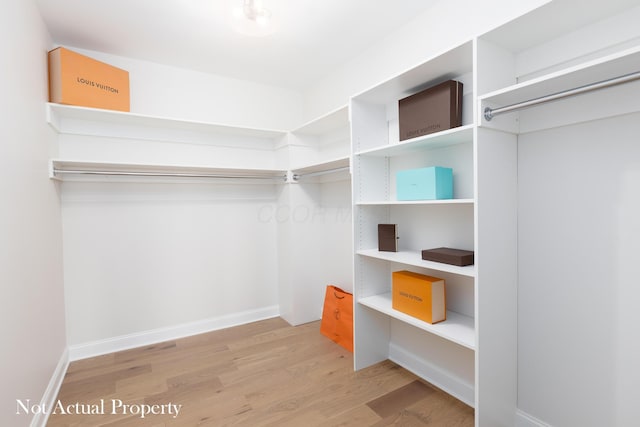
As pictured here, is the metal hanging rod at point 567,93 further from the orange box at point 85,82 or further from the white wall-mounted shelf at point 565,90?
the orange box at point 85,82

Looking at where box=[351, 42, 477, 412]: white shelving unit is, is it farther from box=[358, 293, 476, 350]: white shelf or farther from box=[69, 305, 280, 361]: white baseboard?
box=[69, 305, 280, 361]: white baseboard

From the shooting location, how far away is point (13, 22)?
159 centimetres

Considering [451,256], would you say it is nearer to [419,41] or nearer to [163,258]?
[419,41]

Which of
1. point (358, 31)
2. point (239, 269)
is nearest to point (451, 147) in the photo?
point (358, 31)

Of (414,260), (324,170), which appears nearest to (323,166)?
(324,170)

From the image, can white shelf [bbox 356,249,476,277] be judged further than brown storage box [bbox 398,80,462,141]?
No

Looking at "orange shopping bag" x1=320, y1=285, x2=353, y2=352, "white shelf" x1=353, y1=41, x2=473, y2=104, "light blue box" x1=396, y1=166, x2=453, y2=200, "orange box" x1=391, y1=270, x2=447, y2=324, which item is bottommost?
"orange shopping bag" x1=320, y1=285, x2=353, y2=352

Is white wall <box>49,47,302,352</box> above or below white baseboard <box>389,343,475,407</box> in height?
above

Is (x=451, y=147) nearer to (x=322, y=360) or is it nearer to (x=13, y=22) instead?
(x=322, y=360)

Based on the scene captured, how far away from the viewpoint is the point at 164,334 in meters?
2.92

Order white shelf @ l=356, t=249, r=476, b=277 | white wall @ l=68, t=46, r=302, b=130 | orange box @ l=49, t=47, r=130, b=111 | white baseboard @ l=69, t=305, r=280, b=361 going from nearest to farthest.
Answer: white shelf @ l=356, t=249, r=476, b=277 → orange box @ l=49, t=47, r=130, b=111 → white baseboard @ l=69, t=305, r=280, b=361 → white wall @ l=68, t=46, r=302, b=130

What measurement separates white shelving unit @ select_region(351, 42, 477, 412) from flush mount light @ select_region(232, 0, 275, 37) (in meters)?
0.73

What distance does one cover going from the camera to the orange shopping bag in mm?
2678

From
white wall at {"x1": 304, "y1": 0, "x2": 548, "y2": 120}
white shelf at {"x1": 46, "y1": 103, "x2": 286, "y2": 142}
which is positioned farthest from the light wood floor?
white wall at {"x1": 304, "y1": 0, "x2": 548, "y2": 120}
